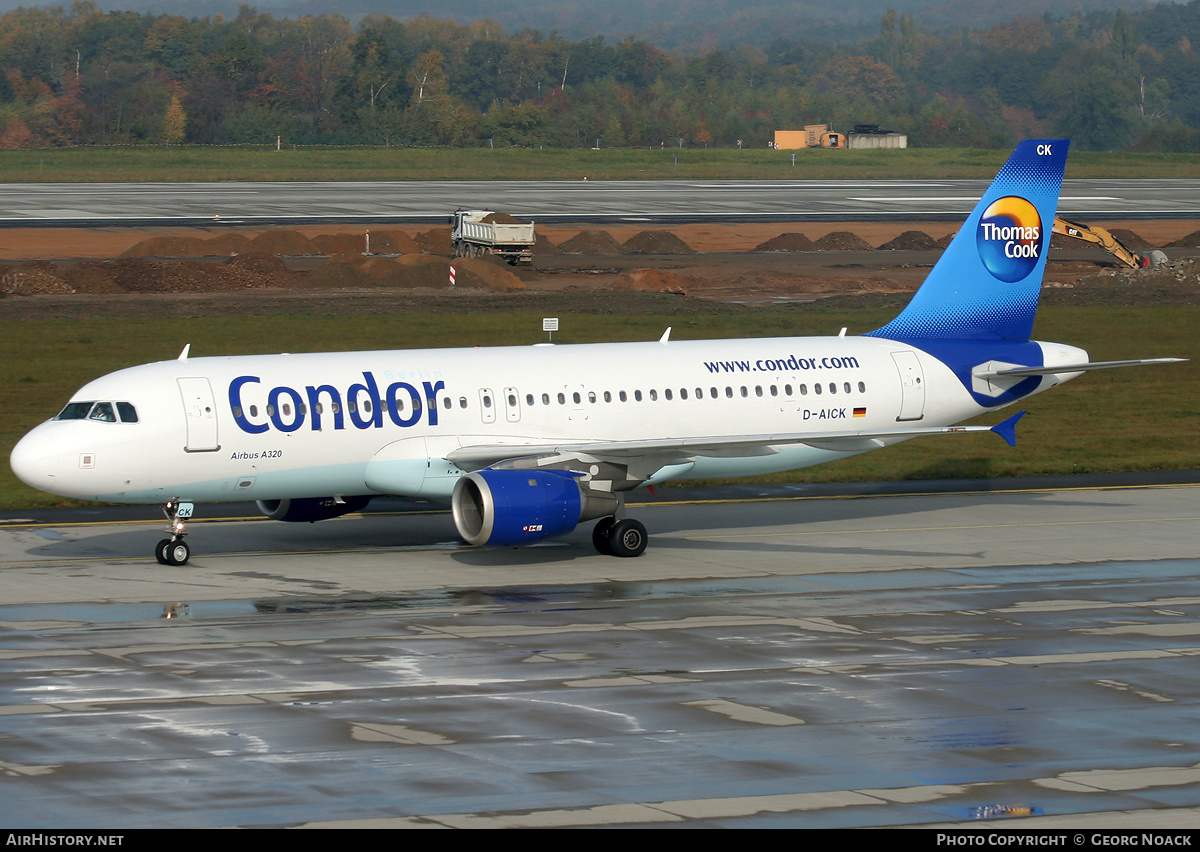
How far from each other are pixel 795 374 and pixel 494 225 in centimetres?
6173

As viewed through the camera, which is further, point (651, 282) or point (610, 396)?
point (651, 282)

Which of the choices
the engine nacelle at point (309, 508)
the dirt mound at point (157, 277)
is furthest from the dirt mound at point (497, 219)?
the engine nacelle at point (309, 508)

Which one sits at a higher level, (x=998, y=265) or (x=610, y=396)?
(x=998, y=265)

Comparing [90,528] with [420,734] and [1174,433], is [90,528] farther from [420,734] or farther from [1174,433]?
[1174,433]

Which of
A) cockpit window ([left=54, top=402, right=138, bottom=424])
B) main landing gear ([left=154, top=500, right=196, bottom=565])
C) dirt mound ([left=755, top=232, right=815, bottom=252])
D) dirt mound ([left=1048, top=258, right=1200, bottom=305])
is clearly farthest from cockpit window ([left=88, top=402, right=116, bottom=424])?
dirt mound ([left=755, top=232, right=815, bottom=252])

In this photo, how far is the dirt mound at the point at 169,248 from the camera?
10025 centimetres

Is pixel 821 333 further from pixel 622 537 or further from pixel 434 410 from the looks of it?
pixel 434 410

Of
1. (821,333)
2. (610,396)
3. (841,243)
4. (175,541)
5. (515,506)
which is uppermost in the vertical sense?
(841,243)

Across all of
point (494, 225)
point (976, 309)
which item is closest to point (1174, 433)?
point (976, 309)

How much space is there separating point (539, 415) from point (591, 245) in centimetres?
7383

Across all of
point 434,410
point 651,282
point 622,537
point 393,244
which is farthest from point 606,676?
point 393,244

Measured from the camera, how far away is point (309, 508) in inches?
1428

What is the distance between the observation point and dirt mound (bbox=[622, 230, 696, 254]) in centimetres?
10812

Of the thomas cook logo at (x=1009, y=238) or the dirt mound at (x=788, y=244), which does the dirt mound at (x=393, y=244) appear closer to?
the dirt mound at (x=788, y=244)
